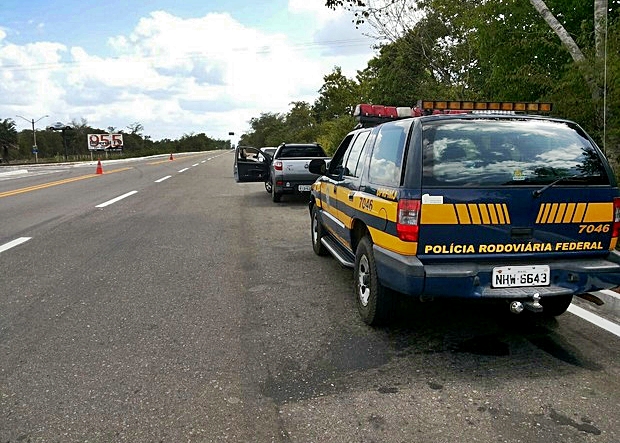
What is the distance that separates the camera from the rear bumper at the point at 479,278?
368 cm

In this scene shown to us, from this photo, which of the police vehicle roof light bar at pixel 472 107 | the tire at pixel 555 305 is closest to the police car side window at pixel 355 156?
the police vehicle roof light bar at pixel 472 107

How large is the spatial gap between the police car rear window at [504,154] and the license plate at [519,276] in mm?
604

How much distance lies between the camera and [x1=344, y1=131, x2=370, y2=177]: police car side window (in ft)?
17.3

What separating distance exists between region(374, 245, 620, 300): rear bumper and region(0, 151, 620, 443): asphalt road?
0.49 metres

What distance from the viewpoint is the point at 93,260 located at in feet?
22.9

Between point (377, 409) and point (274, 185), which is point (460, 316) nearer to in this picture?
point (377, 409)

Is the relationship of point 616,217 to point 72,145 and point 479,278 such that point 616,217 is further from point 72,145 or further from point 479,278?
point 72,145

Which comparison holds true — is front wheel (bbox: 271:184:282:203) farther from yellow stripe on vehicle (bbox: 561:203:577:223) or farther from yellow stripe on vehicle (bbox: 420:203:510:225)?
yellow stripe on vehicle (bbox: 561:203:577:223)

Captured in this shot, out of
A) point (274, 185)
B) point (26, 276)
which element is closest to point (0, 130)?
point (274, 185)

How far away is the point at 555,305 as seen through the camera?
4562 millimetres

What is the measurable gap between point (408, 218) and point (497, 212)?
0.63m

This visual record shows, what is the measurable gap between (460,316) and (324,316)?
1.20 m

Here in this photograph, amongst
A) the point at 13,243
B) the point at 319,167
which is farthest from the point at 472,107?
the point at 13,243

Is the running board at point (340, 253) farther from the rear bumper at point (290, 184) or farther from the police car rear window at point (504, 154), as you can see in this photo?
the rear bumper at point (290, 184)
